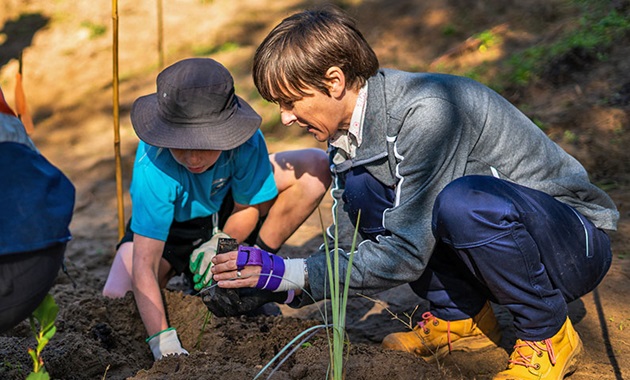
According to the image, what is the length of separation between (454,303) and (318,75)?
983 millimetres

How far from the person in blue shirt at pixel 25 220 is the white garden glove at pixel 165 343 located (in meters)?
0.86

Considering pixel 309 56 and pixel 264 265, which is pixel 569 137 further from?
pixel 264 265

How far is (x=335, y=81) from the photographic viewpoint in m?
2.23

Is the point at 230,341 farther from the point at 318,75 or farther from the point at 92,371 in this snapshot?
the point at 318,75

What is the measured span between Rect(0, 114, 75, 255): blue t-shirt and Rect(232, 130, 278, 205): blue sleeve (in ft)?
4.09

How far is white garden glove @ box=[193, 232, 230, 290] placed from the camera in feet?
9.34

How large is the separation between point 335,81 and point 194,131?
23.7 inches

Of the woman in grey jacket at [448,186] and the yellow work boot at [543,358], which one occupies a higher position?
the woman in grey jacket at [448,186]

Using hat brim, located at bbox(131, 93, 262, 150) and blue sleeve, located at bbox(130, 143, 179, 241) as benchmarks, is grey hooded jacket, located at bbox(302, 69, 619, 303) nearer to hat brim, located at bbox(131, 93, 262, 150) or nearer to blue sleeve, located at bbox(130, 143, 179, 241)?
hat brim, located at bbox(131, 93, 262, 150)

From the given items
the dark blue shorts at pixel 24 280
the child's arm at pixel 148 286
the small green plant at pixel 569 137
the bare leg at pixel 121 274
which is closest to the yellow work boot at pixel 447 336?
the child's arm at pixel 148 286

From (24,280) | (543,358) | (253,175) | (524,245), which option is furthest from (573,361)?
(24,280)

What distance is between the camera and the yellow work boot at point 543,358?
220cm

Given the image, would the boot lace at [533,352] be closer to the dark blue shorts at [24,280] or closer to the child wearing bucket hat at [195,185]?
the child wearing bucket hat at [195,185]

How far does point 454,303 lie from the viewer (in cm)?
253
